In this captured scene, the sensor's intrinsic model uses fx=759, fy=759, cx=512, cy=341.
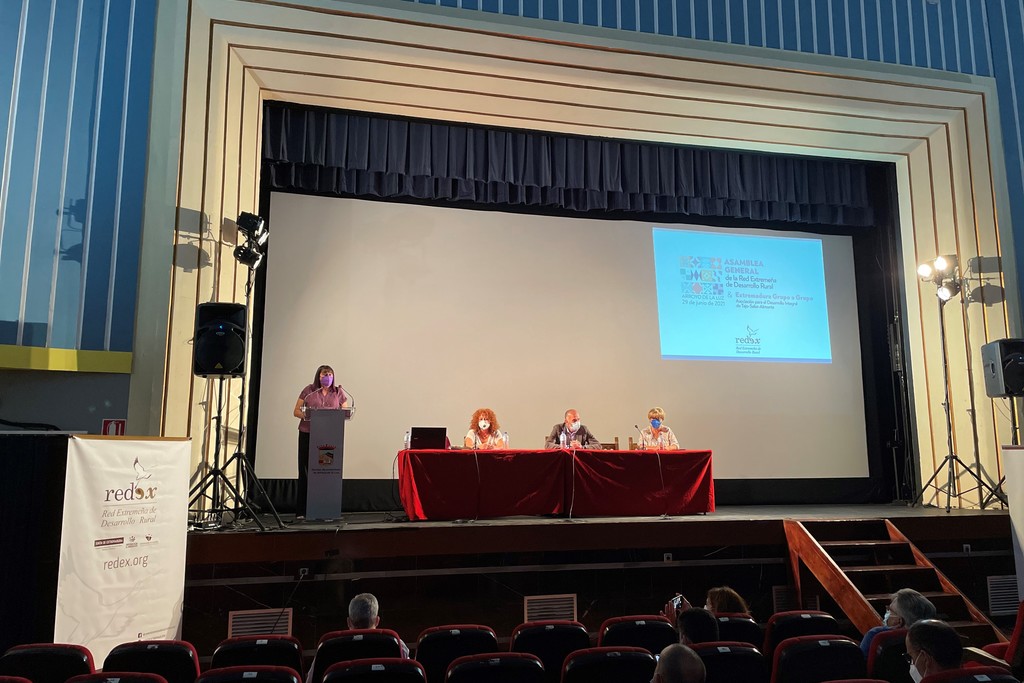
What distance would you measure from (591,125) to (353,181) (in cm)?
248

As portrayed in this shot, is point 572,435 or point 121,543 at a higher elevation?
point 572,435

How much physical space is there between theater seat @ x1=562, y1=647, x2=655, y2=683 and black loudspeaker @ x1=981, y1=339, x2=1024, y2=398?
17.8ft

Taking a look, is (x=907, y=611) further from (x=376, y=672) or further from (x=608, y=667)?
(x=376, y=672)

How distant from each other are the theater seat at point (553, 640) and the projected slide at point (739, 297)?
18.3ft

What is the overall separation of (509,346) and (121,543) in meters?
4.69

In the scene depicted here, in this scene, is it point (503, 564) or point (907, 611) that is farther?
point (503, 564)

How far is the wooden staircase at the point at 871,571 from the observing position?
516 cm

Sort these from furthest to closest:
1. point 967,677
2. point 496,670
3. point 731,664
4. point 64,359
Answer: point 64,359, point 731,664, point 496,670, point 967,677

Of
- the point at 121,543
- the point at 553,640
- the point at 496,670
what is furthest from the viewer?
the point at 121,543

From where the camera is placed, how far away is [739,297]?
8.63 meters

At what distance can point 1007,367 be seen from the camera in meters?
6.57

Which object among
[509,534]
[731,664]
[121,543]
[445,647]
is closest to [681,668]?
[731,664]

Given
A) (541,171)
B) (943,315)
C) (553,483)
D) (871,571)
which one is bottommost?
(871,571)

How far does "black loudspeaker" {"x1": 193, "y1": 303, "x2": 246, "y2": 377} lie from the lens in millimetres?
5176
